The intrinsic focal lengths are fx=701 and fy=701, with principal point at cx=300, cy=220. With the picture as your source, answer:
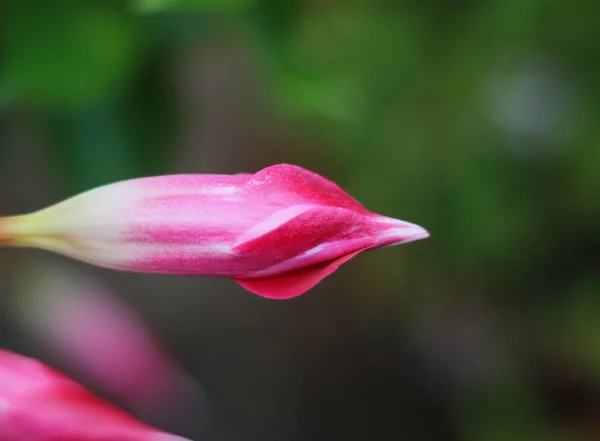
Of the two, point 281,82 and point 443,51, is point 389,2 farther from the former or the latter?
point 281,82

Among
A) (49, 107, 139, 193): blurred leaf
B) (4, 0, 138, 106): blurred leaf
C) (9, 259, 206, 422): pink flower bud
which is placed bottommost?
(9, 259, 206, 422): pink flower bud

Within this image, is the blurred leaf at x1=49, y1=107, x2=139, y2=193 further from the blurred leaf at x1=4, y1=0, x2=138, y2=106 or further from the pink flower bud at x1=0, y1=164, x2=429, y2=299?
the pink flower bud at x1=0, y1=164, x2=429, y2=299

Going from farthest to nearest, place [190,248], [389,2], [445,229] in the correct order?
1. [445,229]
2. [389,2]
3. [190,248]

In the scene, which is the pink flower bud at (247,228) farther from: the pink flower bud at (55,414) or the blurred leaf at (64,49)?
the blurred leaf at (64,49)

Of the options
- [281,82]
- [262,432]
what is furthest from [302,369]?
[281,82]

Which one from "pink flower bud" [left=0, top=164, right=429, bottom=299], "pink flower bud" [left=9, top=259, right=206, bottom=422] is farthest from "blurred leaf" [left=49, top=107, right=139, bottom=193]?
"pink flower bud" [left=0, top=164, right=429, bottom=299]

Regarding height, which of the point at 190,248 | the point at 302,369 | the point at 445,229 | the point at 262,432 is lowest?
the point at 262,432
